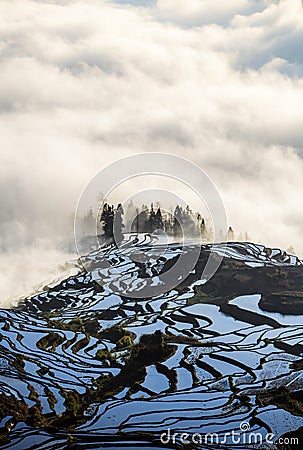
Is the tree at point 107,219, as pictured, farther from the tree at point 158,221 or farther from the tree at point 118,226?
the tree at point 158,221

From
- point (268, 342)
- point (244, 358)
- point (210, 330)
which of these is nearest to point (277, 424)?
point (244, 358)

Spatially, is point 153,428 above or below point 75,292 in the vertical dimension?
below

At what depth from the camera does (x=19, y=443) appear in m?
42.8

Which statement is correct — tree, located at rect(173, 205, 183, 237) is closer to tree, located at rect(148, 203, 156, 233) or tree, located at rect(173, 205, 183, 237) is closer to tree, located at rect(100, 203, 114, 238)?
tree, located at rect(148, 203, 156, 233)

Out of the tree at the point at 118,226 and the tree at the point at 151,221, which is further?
the tree at the point at 151,221

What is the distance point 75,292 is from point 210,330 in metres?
31.1

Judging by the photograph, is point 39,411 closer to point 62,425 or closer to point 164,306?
point 62,425
